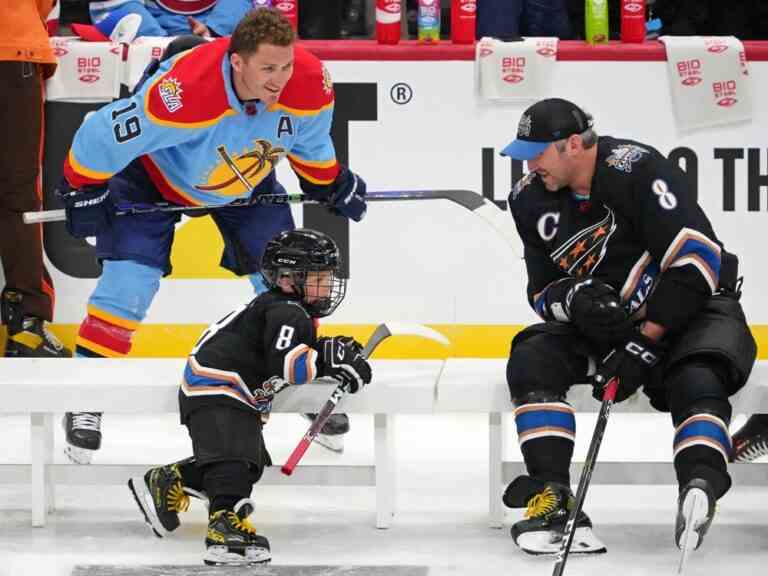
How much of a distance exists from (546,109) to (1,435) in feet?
6.96

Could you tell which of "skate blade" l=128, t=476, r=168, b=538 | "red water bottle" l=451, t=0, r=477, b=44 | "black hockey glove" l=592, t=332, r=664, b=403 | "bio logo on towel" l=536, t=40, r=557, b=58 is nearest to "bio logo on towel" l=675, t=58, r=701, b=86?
"bio logo on towel" l=536, t=40, r=557, b=58

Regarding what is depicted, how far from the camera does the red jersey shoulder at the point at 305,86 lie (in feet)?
15.5

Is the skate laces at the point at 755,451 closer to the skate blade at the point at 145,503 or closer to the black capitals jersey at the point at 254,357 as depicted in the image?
the black capitals jersey at the point at 254,357

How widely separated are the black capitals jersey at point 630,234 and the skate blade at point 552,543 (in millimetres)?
514

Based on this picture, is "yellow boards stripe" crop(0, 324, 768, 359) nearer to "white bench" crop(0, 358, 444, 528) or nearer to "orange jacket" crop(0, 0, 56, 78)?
"orange jacket" crop(0, 0, 56, 78)

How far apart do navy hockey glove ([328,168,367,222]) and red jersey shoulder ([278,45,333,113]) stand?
307 millimetres

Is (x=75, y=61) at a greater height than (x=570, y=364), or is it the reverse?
(x=75, y=61)

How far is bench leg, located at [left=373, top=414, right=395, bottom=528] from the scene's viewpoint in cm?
433

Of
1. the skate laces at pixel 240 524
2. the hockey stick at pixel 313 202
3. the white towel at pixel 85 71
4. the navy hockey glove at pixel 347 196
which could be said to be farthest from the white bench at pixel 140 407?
the white towel at pixel 85 71

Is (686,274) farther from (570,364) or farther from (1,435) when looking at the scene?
(1,435)

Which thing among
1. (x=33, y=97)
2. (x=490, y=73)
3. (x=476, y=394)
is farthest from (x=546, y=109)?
(x=33, y=97)

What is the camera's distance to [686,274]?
163 inches

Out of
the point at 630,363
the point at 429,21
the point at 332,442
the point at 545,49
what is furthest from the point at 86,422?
the point at 545,49

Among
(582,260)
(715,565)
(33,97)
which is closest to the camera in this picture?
(715,565)
